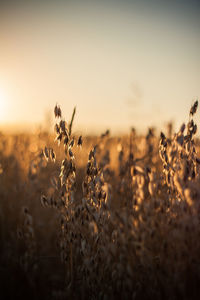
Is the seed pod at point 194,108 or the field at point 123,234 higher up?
the seed pod at point 194,108

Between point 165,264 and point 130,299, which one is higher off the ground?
point 165,264

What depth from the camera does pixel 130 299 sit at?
157 cm

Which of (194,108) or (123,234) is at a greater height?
(194,108)

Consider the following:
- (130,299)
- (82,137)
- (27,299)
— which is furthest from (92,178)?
(27,299)

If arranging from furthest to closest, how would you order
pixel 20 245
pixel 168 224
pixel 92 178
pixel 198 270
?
pixel 20 245 < pixel 92 178 < pixel 168 224 < pixel 198 270

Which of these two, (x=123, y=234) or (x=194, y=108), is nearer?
(x=123, y=234)

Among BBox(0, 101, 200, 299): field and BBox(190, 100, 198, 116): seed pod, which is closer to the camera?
BBox(0, 101, 200, 299): field

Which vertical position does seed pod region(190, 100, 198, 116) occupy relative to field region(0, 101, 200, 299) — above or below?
above

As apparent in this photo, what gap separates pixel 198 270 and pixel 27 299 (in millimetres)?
1574

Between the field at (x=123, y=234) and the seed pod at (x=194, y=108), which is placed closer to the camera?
the field at (x=123, y=234)

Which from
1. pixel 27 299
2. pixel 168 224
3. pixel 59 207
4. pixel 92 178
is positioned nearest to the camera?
pixel 168 224

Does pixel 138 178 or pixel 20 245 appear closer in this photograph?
pixel 138 178

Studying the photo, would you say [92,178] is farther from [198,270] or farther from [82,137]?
[198,270]

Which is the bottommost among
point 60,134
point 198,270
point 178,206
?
point 198,270
